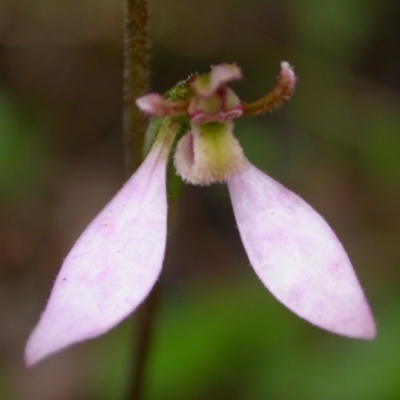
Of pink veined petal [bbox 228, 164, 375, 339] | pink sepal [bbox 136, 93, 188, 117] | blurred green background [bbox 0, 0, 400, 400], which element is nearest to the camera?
pink veined petal [bbox 228, 164, 375, 339]

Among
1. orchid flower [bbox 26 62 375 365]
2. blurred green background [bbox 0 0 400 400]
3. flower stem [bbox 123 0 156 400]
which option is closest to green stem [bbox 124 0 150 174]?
flower stem [bbox 123 0 156 400]

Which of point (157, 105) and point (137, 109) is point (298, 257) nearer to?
point (157, 105)

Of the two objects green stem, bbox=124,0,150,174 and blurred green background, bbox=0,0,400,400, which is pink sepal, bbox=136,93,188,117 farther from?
blurred green background, bbox=0,0,400,400

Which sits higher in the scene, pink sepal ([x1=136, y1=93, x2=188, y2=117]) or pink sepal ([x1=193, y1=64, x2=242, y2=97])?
pink sepal ([x1=193, y1=64, x2=242, y2=97])

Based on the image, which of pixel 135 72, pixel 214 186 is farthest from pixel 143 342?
pixel 214 186

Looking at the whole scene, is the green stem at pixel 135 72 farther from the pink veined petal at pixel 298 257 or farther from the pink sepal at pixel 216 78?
the pink veined petal at pixel 298 257

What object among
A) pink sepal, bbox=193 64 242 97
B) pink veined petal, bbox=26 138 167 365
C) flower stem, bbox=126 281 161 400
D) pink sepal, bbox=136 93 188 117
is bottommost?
flower stem, bbox=126 281 161 400

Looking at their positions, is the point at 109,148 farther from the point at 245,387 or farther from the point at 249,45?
the point at 245,387
